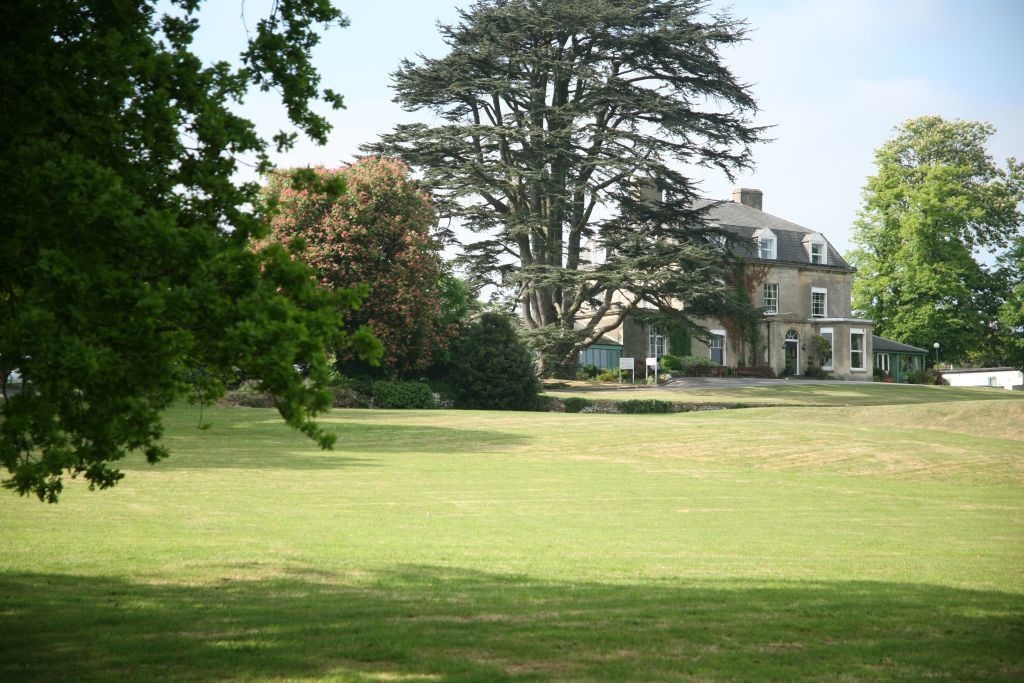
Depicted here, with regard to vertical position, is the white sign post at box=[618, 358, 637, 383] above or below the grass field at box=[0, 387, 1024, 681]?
above

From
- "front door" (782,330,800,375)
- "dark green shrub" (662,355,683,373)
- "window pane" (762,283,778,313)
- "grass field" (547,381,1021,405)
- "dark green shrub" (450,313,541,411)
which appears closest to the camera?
"dark green shrub" (450,313,541,411)

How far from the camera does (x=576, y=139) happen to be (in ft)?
139

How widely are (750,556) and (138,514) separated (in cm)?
743

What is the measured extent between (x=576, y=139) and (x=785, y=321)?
2180cm

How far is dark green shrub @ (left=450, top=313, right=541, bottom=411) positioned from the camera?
36875mm

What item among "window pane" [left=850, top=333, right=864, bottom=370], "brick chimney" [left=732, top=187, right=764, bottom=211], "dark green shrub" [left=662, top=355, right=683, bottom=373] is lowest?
"dark green shrub" [left=662, top=355, right=683, bottom=373]

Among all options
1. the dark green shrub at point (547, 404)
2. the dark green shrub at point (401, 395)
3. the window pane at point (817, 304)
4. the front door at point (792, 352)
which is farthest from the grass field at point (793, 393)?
the window pane at point (817, 304)

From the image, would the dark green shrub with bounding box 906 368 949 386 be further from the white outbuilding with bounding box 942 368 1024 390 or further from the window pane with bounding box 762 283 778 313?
the window pane with bounding box 762 283 778 313

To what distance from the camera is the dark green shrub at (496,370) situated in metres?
36.9

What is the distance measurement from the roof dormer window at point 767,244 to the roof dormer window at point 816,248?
2.80m

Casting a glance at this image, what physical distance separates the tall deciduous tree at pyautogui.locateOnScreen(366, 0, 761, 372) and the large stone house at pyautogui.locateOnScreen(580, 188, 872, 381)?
13391 mm

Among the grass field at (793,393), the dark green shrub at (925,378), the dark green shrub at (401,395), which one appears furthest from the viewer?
the dark green shrub at (925,378)

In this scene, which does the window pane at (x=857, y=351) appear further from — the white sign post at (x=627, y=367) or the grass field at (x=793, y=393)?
the white sign post at (x=627, y=367)

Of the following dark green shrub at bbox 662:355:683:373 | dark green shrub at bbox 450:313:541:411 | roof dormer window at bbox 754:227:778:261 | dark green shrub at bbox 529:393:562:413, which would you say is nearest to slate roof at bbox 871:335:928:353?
roof dormer window at bbox 754:227:778:261
